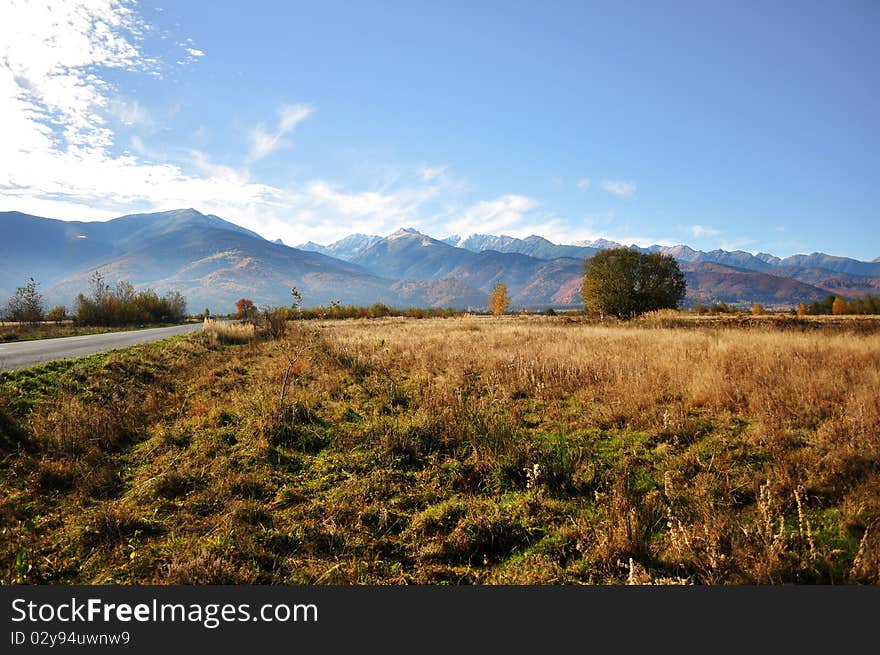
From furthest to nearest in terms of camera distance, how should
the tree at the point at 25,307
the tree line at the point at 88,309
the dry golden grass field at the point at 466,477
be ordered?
the tree line at the point at 88,309 → the tree at the point at 25,307 → the dry golden grass field at the point at 466,477

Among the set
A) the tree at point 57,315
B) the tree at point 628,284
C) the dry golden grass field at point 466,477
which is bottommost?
the dry golden grass field at point 466,477

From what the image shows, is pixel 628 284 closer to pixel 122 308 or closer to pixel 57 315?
pixel 122 308

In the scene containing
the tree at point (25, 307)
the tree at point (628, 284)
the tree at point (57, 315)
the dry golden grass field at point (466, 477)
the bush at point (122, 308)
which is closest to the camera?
the dry golden grass field at point (466, 477)

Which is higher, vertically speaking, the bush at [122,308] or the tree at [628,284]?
the tree at [628,284]

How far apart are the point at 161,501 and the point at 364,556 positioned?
329cm

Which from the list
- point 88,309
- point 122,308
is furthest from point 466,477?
point 122,308

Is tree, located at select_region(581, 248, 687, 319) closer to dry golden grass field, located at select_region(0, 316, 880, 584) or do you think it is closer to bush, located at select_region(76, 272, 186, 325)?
dry golden grass field, located at select_region(0, 316, 880, 584)

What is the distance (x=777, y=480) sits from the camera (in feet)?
15.6

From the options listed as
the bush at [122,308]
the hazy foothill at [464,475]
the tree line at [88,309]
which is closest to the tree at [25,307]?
the tree line at [88,309]

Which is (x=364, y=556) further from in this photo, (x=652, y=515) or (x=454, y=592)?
(x=652, y=515)

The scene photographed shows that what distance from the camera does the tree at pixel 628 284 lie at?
46.8 meters

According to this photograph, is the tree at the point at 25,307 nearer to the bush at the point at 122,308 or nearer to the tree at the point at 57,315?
the tree at the point at 57,315

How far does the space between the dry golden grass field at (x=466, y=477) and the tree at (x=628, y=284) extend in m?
38.2

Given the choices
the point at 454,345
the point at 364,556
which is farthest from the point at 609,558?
the point at 454,345
